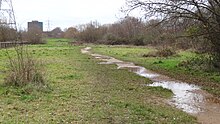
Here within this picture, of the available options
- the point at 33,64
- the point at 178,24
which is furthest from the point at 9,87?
the point at 178,24

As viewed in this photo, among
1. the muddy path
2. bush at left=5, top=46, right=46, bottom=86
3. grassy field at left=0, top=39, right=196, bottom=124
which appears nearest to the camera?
grassy field at left=0, top=39, right=196, bottom=124

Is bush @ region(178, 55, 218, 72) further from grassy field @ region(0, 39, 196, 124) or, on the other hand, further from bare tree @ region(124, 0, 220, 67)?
grassy field @ region(0, 39, 196, 124)

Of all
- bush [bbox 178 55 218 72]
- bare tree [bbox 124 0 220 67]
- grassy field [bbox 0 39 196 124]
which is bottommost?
grassy field [bbox 0 39 196 124]

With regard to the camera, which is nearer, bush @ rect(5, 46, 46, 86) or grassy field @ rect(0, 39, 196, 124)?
grassy field @ rect(0, 39, 196, 124)

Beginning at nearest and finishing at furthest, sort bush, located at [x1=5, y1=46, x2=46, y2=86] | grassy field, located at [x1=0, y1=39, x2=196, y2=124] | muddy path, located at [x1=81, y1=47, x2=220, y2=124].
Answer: grassy field, located at [x1=0, y1=39, x2=196, y2=124] → muddy path, located at [x1=81, y1=47, x2=220, y2=124] → bush, located at [x1=5, y1=46, x2=46, y2=86]

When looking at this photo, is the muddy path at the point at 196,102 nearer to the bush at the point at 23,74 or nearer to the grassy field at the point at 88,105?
the grassy field at the point at 88,105

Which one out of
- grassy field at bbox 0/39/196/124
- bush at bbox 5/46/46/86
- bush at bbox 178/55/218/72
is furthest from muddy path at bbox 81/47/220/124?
bush at bbox 178/55/218/72

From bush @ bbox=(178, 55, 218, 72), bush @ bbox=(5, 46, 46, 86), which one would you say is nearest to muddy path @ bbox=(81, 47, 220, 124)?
bush @ bbox=(5, 46, 46, 86)

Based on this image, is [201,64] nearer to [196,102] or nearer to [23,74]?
[196,102]

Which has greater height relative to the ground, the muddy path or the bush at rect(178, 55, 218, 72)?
the bush at rect(178, 55, 218, 72)

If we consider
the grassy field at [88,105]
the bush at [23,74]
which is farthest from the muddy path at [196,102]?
the bush at [23,74]

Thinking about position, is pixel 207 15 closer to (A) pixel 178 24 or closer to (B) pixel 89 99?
(A) pixel 178 24

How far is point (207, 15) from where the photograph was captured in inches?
739

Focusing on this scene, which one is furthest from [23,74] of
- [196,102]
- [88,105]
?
[196,102]
